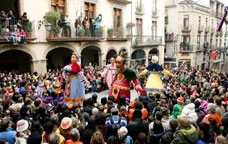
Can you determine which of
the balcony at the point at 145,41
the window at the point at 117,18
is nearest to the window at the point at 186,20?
the balcony at the point at 145,41

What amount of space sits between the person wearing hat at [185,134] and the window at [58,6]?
13952 mm

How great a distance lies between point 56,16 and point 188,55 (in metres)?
25.7

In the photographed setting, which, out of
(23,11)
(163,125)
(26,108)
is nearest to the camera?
A: (163,125)

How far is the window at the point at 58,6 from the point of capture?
16759 mm

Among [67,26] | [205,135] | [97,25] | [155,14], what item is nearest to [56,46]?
[67,26]

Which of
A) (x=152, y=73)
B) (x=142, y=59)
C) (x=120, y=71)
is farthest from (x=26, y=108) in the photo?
(x=142, y=59)

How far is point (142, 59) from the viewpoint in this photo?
26500 millimetres

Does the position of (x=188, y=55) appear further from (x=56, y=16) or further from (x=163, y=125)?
(x=163, y=125)

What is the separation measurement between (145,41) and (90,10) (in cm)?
831

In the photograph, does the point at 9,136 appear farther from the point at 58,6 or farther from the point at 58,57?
the point at 58,57

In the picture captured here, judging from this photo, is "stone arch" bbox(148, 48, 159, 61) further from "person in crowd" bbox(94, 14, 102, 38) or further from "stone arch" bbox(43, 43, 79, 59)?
"stone arch" bbox(43, 43, 79, 59)

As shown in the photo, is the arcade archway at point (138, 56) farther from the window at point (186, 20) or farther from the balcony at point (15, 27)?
the window at point (186, 20)

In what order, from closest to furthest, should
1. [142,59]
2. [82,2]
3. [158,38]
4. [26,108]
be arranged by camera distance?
[26,108]
[82,2]
[142,59]
[158,38]

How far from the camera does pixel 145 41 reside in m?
26.3
